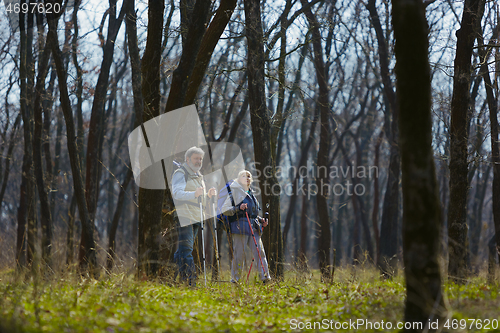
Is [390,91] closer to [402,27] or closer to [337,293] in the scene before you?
[337,293]

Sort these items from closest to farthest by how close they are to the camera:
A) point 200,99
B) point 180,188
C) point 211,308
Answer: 1. point 211,308
2. point 180,188
3. point 200,99

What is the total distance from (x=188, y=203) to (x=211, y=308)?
6.71ft

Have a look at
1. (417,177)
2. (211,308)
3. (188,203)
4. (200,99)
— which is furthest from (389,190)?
(417,177)

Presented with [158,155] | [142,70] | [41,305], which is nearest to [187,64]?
[142,70]

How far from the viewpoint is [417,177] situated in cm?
310

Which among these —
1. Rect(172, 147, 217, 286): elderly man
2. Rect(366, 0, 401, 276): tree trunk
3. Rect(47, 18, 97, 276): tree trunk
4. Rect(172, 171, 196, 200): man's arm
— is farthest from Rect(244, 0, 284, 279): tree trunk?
Rect(366, 0, 401, 276): tree trunk

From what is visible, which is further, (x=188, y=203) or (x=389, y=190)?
(x=389, y=190)

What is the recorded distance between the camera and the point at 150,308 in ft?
12.9

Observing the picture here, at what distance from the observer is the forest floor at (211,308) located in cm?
327

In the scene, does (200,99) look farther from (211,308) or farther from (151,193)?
(211,308)

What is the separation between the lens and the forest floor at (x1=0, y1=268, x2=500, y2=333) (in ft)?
10.7

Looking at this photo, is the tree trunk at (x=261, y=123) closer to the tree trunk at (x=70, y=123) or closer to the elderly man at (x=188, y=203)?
the elderly man at (x=188, y=203)

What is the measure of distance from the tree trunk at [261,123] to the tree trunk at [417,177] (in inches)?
176

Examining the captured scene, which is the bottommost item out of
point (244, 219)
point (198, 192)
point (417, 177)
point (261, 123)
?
point (244, 219)
